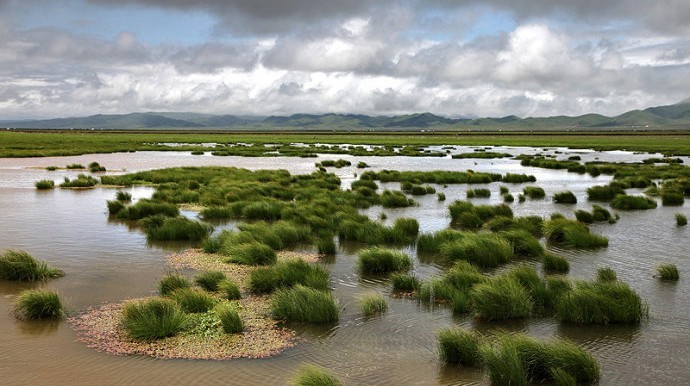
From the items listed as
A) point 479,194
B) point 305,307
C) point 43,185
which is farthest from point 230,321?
point 43,185

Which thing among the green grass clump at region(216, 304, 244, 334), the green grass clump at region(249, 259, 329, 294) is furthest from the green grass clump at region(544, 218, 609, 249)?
the green grass clump at region(216, 304, 244, 334)

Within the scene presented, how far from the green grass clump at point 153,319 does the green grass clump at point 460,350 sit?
450 centimetres

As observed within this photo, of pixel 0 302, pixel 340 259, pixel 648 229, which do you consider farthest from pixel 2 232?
pixel 648 229

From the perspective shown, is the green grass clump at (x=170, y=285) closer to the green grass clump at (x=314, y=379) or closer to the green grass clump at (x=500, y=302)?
the green grass clump at (x=314, y=379)

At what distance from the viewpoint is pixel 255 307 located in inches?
453

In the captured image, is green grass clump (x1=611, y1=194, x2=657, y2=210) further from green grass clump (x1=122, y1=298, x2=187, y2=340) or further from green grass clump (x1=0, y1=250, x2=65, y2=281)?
green grass clump (x1=0, y1=250, x2=65, y2=281)

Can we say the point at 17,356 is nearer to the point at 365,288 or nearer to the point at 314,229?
the point at 365,288

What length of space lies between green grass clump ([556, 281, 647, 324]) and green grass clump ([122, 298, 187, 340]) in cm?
707

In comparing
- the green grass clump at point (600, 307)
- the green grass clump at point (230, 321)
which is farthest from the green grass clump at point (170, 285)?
the green grass clump at point (600, 307)

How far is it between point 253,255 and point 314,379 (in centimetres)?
781

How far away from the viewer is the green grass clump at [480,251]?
49.7ft

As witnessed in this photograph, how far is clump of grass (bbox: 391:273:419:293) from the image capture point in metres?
12.8

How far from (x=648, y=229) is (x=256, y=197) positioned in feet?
55.1

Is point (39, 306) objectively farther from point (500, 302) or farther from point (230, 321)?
point (500, 302)
